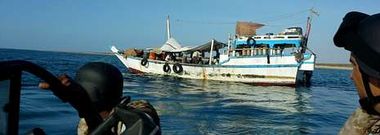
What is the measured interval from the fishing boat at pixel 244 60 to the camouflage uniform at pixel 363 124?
104 feet

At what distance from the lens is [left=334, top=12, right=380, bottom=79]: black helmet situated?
1797 millimetres

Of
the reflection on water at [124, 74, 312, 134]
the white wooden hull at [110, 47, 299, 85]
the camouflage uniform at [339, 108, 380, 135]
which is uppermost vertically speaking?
the camouflage uniform at [339, 108, 380, 135]

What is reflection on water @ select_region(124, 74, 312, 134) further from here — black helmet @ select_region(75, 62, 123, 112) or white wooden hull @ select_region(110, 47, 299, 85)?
black helmet @ select_region(75, 62, 123, 112)

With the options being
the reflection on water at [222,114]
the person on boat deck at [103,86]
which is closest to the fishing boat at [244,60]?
the reflection on water at [222,114]

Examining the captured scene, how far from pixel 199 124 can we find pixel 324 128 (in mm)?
3684

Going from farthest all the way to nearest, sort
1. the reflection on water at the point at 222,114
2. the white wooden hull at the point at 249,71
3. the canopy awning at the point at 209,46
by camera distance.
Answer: the canopy awning at the point at 209,46, the white wooden hull at the point at 249,71, the reflection on water at the point at 222,114

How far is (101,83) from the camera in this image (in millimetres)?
2650

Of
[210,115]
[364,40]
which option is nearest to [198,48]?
[210,115]

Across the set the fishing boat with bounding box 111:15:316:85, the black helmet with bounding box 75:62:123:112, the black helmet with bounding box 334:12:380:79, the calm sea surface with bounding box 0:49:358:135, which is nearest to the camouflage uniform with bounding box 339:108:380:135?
the black helmet with bounding box 334:12:380:79

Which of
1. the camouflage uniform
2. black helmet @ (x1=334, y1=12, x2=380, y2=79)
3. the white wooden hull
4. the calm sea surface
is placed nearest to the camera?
black helmet @ (x1=334, y1=12, x2=380, y2=79)

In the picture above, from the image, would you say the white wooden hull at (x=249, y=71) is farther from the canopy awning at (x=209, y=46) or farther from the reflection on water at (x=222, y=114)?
the reflection on water at (x=222, y=114)

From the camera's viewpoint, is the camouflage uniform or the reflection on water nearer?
the camouflage uniform

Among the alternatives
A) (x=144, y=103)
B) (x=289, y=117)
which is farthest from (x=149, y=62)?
(x=144, y=103)

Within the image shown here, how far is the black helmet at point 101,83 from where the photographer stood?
2605 millimetres
